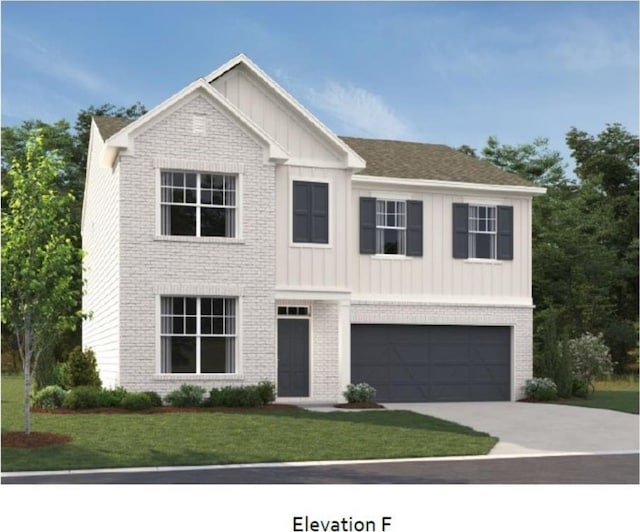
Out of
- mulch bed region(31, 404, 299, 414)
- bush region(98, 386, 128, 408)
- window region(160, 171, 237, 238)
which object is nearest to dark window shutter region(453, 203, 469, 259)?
window region(160, 171, 237, 238)

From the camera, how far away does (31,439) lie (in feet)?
59.3

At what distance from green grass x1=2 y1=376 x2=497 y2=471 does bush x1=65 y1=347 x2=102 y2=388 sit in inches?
103

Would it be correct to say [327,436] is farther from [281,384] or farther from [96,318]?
[96,318]

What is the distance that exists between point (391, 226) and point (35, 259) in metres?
13.1

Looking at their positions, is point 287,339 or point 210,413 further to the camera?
point 287,339

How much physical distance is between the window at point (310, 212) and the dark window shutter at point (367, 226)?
1532 mm

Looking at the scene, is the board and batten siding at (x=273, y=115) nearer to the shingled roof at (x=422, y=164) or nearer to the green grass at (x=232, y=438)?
the shingled roof at (x=422, y=164)

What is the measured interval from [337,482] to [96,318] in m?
17.7

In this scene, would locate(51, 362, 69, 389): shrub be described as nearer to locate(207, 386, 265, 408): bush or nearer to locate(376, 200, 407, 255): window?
locate(207, 386, 265, 408): bush

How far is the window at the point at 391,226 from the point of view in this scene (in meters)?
29.3

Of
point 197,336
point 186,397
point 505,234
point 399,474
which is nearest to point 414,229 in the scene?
point 505,234

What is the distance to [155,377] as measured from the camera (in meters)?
25.0

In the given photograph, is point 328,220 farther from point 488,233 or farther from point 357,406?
point 488,233

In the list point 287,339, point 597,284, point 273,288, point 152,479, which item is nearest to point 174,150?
point 273,288
